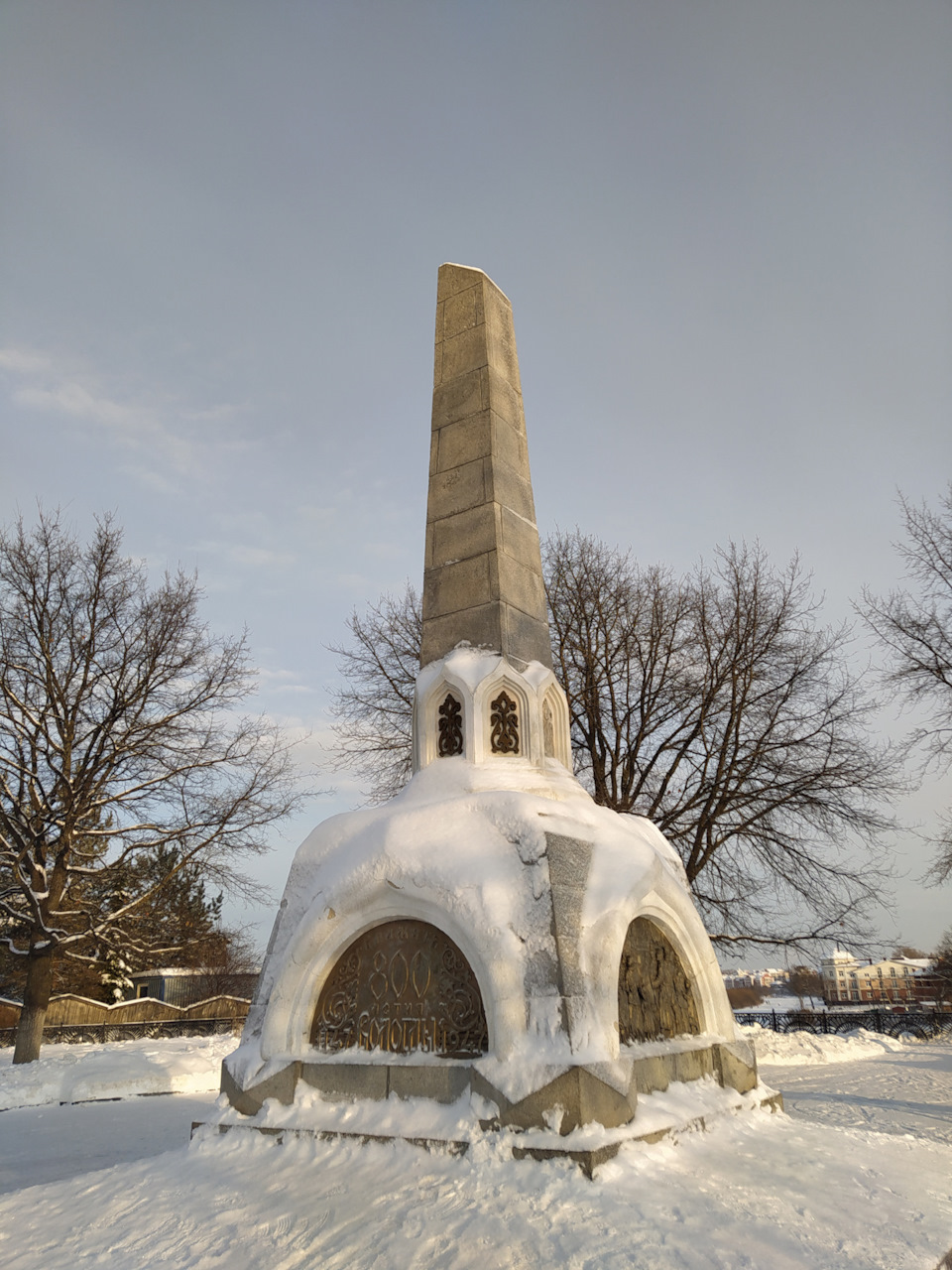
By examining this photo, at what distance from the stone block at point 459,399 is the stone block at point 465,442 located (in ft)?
0.26

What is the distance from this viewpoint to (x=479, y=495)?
709 cm

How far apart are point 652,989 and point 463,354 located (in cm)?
582

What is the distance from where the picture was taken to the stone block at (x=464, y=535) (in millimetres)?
6828

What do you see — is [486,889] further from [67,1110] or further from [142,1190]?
[67,1110]

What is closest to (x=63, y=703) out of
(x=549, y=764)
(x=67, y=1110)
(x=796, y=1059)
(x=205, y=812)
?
(x=205, y=812)

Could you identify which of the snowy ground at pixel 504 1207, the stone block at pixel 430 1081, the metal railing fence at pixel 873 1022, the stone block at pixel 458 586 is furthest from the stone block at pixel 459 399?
the metal railing fence at pixel 873 1022

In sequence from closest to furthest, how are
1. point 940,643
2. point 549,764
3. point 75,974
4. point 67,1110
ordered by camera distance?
point 549,764
point 67,1110
point 940,643
point 75,974

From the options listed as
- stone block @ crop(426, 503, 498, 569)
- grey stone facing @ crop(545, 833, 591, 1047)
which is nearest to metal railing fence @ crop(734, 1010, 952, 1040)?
stone block @ crop(426, 503, 498, 569)

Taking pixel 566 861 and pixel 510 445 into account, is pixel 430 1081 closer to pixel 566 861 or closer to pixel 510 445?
pixel 566 861

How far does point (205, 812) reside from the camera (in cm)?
1582

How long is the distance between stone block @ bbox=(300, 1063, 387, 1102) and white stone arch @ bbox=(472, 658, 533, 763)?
2148 millimetres

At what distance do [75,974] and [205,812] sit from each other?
62.4ft

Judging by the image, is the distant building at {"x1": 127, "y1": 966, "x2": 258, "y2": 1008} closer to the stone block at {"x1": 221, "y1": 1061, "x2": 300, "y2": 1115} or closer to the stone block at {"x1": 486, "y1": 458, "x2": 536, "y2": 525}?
the stone block at {"x1": 221, "y1": 1061, "x2": 300, "y2": 1115}

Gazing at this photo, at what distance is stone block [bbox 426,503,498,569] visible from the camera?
683cm
